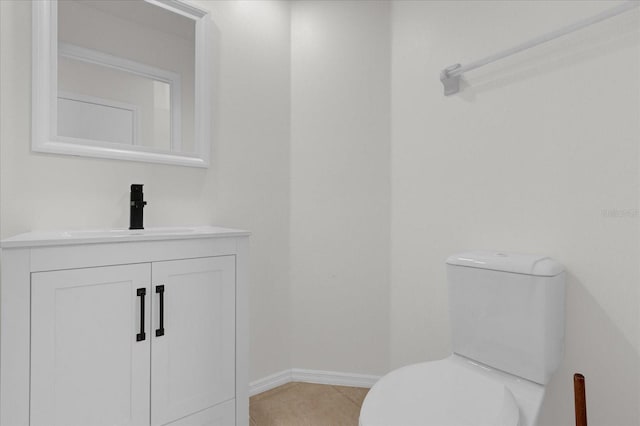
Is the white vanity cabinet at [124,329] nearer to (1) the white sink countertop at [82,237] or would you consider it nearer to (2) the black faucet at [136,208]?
(1) the white sink countertop at [82,237]

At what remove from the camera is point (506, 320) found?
1.18 meters

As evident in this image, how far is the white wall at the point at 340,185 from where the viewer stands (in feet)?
6.13

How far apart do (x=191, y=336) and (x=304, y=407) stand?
0.75 m

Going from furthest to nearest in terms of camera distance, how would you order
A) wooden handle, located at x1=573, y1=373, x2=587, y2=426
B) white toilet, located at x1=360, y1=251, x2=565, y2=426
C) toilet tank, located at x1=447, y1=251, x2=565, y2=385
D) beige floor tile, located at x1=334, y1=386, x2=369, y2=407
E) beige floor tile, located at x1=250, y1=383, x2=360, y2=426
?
beige floor tile, located at x1=334, y1=386, x2=369, y2=407
beige floor tile, located at x1=250, y1=383, x2=360, y2=426
toilet tank, located at x1=447, y1=251, x2=565, y2=385
white toilet, located at x1=360, y1=251, x2=565, y2=426
wooden handle, located at x1=573, y1=373, x2=587, y2=426

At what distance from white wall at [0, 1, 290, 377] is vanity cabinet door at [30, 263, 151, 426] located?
368 mm

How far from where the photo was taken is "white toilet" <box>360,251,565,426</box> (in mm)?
962

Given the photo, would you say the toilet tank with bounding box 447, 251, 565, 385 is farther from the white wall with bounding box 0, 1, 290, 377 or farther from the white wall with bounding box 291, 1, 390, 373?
the white wall with bounding box 0, 1, 290, 377

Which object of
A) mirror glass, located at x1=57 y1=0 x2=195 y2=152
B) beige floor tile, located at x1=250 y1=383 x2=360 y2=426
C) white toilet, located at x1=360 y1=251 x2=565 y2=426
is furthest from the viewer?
beige floor tile, located at x1=250 y1=383 x2=360 y2=426

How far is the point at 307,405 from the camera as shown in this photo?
68.9 inches

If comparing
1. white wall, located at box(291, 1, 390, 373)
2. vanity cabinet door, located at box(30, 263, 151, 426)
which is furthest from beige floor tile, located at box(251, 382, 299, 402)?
vanity cabinet door, located at box(30, 263, 151, 426)

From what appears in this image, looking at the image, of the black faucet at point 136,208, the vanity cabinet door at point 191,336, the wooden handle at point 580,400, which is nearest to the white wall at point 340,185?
the vanity cabinet door at point 191,336

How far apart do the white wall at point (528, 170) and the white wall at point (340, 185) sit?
0.09 m

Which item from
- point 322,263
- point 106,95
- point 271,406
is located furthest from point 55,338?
point 322,263

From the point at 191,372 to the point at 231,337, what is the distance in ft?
0.57
